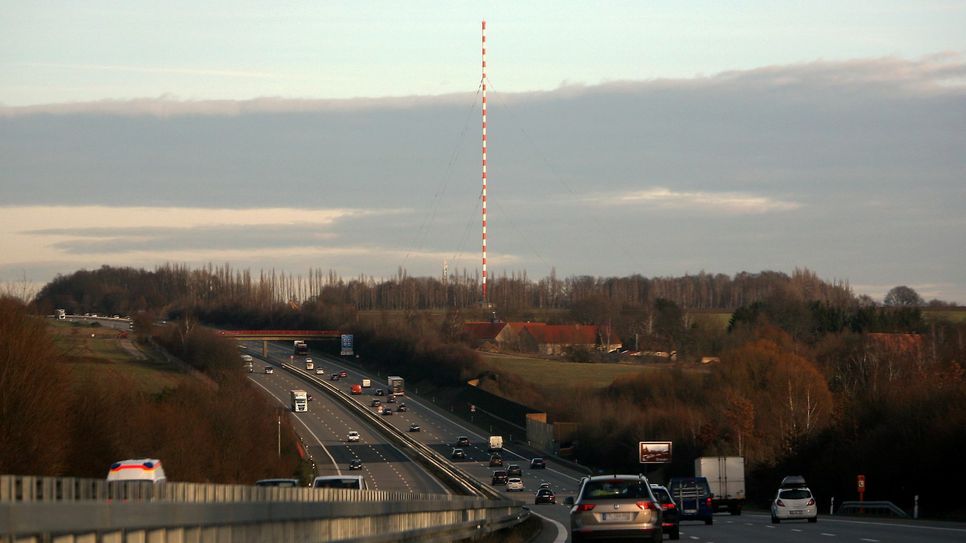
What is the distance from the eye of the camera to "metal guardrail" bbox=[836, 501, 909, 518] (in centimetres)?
5072

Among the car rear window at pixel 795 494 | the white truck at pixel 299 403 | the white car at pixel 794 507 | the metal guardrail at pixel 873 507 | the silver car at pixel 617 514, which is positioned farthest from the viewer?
the white truck at pixel 299 403

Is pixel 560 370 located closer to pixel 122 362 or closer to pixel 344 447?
pixel 344 447

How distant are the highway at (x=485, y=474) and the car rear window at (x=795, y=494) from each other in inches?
37.3

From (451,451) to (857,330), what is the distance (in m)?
71.4

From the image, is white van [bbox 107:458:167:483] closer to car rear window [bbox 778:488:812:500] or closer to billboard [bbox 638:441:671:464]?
car rear window [bbox 778:488:812:500]

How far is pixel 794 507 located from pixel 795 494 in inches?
25.3

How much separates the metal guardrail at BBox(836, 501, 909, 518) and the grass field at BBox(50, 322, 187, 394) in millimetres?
40205

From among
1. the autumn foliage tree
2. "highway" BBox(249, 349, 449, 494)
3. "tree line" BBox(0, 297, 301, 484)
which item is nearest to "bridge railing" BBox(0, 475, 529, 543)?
the autumn foliage tree

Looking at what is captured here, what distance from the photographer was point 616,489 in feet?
85.5

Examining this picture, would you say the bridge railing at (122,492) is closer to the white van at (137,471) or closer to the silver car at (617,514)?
the silver car at (617,514)

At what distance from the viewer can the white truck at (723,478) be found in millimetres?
65812

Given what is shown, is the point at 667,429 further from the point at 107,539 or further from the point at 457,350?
the point at 107,539

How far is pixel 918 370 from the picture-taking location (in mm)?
119000

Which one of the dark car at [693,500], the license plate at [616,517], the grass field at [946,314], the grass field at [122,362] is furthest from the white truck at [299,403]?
the license plate at [616,517]
